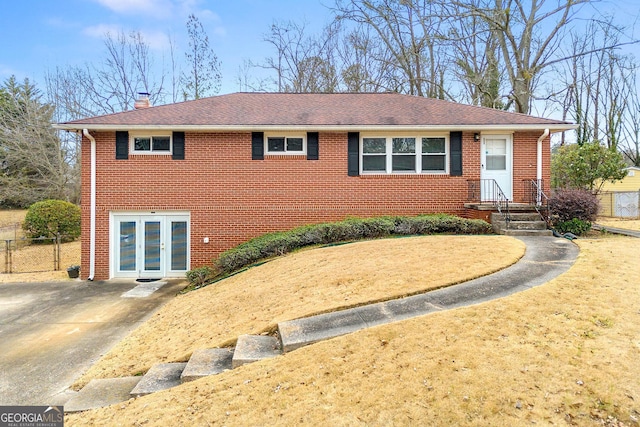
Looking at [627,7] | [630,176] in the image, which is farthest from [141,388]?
[630,176]

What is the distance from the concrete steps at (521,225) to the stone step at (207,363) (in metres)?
8.07

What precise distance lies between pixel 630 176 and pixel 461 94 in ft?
37.5

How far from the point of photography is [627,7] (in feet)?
56.9

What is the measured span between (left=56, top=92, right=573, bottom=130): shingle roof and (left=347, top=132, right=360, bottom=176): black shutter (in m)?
0.42

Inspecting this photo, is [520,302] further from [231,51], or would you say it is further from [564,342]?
[231,51]

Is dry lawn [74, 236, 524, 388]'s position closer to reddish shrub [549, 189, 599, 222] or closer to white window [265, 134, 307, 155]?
reddish shrub [549, 189, 599, 222]

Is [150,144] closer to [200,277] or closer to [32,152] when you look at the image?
[200,277]

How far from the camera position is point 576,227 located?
31.7 feet

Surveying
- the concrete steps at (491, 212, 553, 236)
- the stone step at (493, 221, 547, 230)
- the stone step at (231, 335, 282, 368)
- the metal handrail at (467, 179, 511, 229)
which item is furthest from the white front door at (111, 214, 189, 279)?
the stone step at (493, 221, 547, 230)

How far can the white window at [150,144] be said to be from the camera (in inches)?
416

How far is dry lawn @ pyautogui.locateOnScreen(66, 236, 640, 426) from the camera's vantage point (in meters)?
2.70

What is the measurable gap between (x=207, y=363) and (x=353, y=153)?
7.98 meters

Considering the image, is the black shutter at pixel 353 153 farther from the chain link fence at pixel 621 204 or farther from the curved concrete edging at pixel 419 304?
the chain link fence at pixel 621 204

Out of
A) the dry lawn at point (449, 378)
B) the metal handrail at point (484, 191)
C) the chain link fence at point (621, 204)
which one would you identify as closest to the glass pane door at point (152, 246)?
the dry lawn at point (449, 378)
